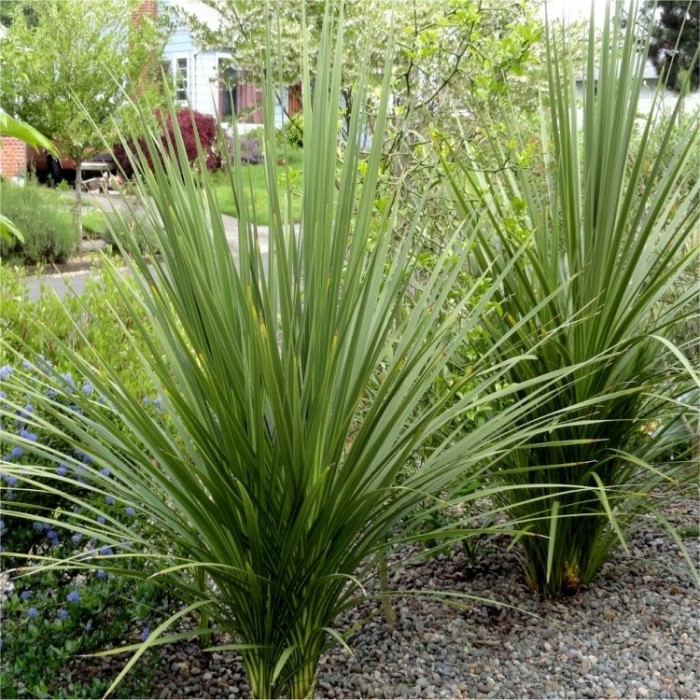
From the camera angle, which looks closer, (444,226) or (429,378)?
(429,378)

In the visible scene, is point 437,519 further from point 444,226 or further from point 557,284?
point 444,226

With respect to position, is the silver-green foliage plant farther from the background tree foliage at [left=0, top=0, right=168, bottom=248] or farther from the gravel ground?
the background tree foliage at [left=0, top=0, right=168, bottom=248]

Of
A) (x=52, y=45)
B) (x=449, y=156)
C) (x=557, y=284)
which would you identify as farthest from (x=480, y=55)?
(x=52, y=45)

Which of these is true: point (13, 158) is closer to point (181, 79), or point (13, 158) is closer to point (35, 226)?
point (35, 226)

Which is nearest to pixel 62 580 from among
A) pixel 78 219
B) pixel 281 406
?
pixel 281 406

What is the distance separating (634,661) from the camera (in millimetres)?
2914

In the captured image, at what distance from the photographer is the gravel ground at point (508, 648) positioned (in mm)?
2783

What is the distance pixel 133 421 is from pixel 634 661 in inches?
70.1

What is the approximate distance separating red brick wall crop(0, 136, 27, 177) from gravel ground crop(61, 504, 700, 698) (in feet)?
59.3

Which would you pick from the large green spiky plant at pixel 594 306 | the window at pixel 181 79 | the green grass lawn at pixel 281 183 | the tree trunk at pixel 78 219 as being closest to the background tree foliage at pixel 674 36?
the green grass lawn at pixel 281 183

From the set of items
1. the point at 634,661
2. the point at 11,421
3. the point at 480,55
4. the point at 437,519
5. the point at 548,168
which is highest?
the point at 480,55

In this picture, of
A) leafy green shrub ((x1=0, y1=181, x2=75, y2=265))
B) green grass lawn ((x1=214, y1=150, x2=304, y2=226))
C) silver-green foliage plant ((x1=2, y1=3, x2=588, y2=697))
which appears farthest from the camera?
leafy green shrub ((x1=0, y1=181, x2=75, y2=265))

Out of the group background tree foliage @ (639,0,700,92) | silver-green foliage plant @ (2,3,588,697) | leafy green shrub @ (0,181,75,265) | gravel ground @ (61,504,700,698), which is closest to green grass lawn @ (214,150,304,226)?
silver-green foliage plant @ (2,3,588,697)

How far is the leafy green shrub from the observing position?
15008 mm
